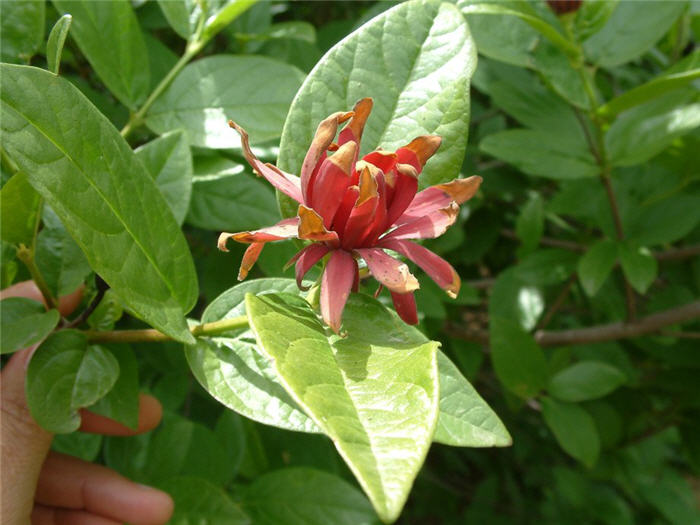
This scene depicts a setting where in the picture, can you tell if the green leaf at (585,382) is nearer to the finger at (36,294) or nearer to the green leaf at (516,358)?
the green leaf at (516,358)

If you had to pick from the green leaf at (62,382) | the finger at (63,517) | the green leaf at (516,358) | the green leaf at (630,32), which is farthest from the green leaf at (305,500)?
the green leaf at (630,32)

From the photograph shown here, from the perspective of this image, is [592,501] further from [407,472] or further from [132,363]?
[407,472]

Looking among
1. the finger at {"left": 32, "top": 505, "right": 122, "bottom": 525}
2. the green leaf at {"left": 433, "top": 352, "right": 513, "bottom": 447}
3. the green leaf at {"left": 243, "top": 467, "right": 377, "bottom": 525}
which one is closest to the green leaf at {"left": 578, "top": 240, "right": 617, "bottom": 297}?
the green leaf at {"left": 243, "top": 467, "right": 377, "bottom": 525}

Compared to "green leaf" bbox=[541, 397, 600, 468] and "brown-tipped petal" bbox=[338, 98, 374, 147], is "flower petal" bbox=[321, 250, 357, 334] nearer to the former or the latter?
"brown-tipped petal" bbox=[338, 98, 374, 147]

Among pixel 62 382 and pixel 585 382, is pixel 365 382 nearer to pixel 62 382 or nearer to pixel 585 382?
pixel 62 382

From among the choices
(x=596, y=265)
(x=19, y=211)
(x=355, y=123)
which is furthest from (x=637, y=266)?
(x=19, y=211)

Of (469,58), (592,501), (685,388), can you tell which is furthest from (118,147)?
(592,501)
